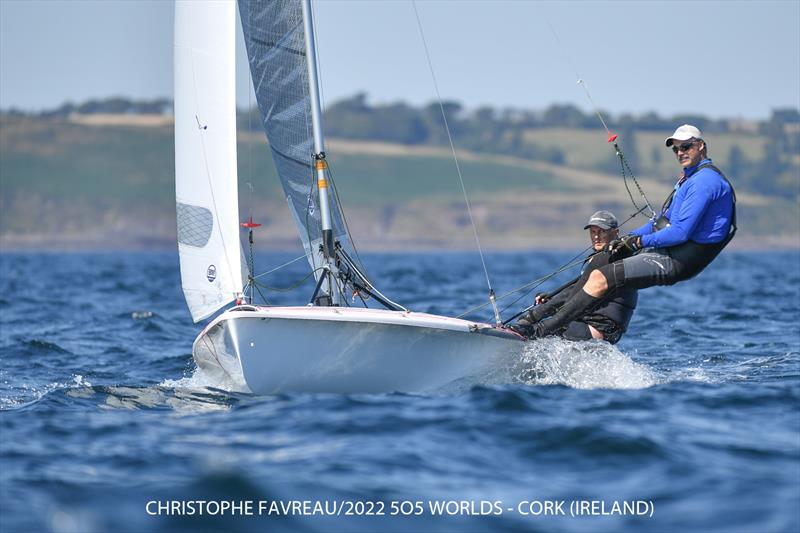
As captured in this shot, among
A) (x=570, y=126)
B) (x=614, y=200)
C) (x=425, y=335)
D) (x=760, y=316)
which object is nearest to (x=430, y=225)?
(x=614, y=200)

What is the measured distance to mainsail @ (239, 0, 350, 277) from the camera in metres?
11.7

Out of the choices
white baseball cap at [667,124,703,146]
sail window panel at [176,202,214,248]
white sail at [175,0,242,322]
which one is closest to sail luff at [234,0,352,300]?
white sail at [175,0,242,322]

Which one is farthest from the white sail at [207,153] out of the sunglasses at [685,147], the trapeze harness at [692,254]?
the sunglasses at [685,147]

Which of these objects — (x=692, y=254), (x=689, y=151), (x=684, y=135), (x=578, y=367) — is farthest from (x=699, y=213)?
(x=578, y=367)

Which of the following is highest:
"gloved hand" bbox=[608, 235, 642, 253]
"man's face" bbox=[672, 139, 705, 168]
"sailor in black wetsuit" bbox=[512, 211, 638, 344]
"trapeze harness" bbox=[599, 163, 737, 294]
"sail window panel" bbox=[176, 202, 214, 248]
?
"man's face" bbox=[672, 139, 705, 168]

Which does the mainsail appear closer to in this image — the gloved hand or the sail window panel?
the sail window panel

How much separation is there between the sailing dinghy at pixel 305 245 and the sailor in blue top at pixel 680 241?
3.16ft

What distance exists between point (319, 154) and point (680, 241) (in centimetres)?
345

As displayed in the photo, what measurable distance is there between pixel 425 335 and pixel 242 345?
58.2 inches

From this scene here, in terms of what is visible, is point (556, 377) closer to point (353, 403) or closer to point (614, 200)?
point (353, 403)

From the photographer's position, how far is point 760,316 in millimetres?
18156

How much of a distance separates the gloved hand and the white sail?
3362 mm

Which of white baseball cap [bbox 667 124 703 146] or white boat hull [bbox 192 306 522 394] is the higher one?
white baseball cap [bbox 667 124 703 146]

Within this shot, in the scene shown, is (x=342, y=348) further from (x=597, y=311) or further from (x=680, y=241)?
(x=680, y=241)
